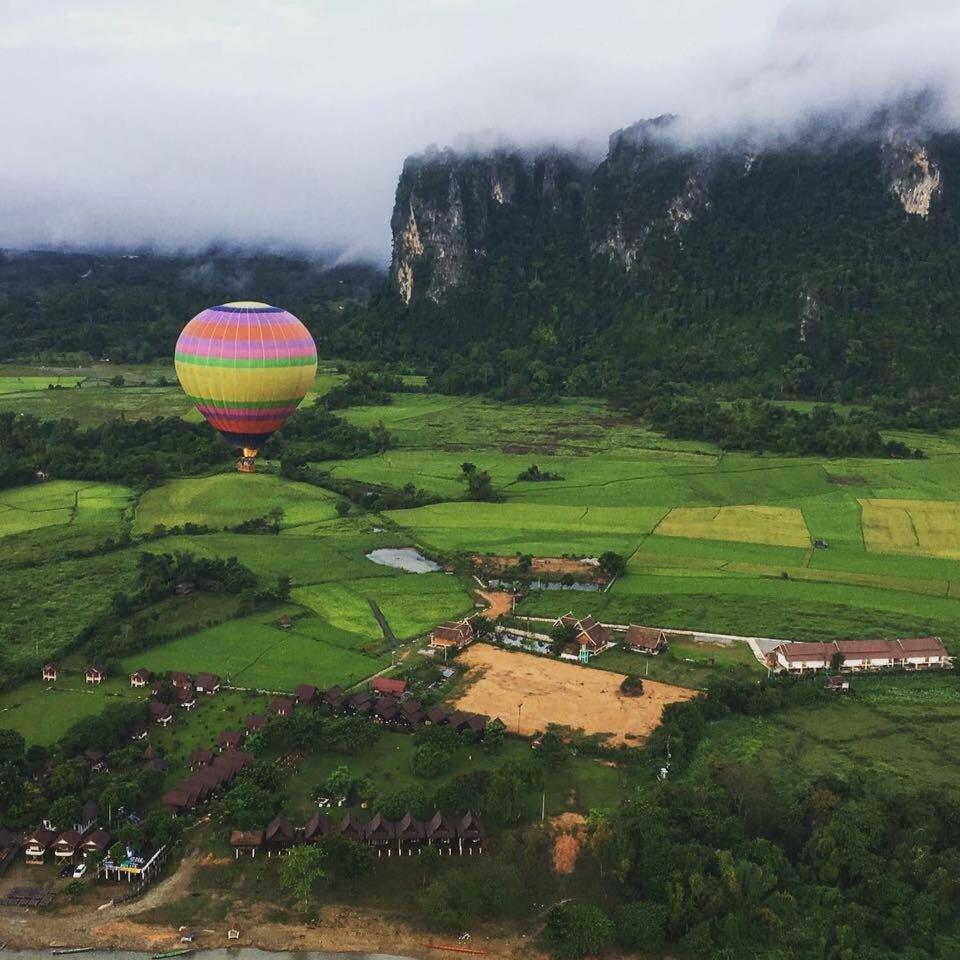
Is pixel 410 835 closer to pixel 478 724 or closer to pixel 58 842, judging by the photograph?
pixel 478 724

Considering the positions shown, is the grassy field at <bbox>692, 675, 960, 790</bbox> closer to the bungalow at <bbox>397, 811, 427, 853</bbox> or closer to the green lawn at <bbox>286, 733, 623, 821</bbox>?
the green lawn at <bbox>286, 733, 623, 821</bbox>

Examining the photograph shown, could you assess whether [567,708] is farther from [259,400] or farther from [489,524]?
[259,400]

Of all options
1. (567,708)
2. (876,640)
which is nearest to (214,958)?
(567,708)

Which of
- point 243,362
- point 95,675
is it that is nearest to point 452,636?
point 95,675

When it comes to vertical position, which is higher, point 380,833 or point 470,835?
point 380,833

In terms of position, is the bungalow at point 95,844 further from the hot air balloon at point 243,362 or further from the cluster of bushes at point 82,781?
the hot air balloon at point 243,362

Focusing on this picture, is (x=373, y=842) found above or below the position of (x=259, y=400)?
below

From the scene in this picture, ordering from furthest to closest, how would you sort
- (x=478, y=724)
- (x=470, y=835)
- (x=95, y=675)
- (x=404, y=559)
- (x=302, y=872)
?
(x=404, y=559)
(x=95, y=675)
(x=478, y=724)
(x=470, y=835)
(x=302, y=872)
